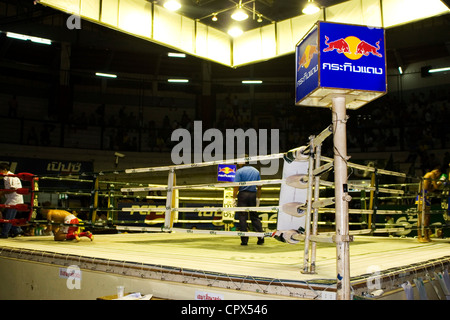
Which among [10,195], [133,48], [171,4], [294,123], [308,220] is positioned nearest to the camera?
[308,220]

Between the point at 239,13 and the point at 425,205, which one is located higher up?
the point at 239,13

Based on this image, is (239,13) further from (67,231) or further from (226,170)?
(226,170)

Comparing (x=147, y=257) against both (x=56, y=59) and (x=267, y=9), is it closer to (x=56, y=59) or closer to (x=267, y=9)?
(x=267, y=9)

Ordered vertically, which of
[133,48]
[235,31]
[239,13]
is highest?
[133,48]

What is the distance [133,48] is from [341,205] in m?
18.7

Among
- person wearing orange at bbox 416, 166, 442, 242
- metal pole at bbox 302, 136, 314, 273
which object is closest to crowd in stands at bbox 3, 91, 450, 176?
person wearing orange at bbox 416, 166, 442, 242

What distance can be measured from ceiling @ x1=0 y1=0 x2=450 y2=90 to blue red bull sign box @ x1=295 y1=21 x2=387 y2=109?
12363mm

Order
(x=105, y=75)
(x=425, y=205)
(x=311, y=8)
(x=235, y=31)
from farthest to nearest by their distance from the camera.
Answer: (x=105, y=75) < (x=235, y=31) < (x=311, y=8) < (x=425, y=205)

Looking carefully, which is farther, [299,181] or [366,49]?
[299,181]

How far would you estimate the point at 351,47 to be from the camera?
8.04 feet

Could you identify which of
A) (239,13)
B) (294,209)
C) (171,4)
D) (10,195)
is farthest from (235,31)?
(294,209)

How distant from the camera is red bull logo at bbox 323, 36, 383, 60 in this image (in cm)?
245
